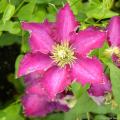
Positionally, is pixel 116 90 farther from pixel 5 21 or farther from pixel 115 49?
pixel 5 21

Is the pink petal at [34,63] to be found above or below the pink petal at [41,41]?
below

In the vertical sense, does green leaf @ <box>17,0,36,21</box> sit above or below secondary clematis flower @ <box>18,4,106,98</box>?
above

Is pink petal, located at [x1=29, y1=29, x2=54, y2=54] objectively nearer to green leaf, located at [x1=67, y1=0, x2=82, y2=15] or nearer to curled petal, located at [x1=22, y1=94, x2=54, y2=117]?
green leaf, located at [x1=67, y1=0, x2=82, y2=15]

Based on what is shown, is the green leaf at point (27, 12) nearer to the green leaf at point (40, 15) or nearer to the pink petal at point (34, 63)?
the green leaf at point (40, 15)

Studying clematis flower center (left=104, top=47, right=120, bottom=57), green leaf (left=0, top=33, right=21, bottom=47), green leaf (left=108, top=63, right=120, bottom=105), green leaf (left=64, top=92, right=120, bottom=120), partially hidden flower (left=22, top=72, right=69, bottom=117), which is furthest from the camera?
green leaf (left=0, top=33, right=21, bottom=47)

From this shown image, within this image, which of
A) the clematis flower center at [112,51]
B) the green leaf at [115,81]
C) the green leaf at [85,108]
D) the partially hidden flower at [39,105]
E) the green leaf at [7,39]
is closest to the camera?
the green leaf at [115,81]

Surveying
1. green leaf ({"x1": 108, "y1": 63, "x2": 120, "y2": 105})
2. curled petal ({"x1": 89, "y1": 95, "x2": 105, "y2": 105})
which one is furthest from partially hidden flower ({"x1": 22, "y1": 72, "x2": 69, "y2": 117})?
Answer: green leaf ({"x1": 108, "y1": 63, "x2": 120, "y2": 105})

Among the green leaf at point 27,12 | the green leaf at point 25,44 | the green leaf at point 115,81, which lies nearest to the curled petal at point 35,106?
the green leaf at point 25,44
